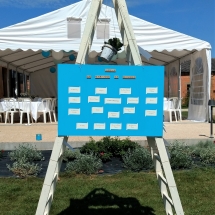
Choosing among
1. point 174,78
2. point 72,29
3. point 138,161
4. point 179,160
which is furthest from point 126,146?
point 174,78

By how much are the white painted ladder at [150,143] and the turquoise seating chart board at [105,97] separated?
0.12 meters

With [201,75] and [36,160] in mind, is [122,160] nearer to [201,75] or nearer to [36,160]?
[36,160]

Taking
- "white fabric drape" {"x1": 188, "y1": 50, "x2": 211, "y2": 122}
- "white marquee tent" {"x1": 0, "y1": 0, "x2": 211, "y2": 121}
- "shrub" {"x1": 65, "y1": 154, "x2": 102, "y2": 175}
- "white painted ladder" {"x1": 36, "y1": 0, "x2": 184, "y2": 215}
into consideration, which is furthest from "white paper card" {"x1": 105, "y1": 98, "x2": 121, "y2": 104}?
"white fabric drape" {"x1": 188, "y1": 50, "x2": 211, "y2": 122}

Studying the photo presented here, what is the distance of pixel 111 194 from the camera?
166 inches

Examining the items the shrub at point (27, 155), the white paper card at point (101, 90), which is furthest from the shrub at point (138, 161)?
the white paper card at point (101, 90)

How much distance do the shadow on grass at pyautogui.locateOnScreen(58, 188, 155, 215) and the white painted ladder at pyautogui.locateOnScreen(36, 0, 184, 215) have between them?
982 millimetres

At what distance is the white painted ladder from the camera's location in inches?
100

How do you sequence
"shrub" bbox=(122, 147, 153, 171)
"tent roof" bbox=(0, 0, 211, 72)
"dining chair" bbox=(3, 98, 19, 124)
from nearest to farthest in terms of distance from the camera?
"shrub" bbox=(122, 147, 153, 171) < "tent roof" bbox=(0, 0, 211, 72) < "dining chair" bbox=(3, 98, 19, 124)

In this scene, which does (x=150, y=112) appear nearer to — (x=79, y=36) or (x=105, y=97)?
(x=105, y=97)

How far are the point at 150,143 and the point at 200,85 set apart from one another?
1047cm

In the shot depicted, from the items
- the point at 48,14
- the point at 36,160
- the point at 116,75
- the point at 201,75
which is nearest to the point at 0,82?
the point at 48,14

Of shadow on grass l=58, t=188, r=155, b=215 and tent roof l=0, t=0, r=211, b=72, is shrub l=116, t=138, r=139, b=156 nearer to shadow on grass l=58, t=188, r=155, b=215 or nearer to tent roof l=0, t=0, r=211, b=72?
shadow on grass l=58, t=188, r=155, b=215

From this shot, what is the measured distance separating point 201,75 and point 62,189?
9362mm

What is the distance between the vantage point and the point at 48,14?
11.2 metres
